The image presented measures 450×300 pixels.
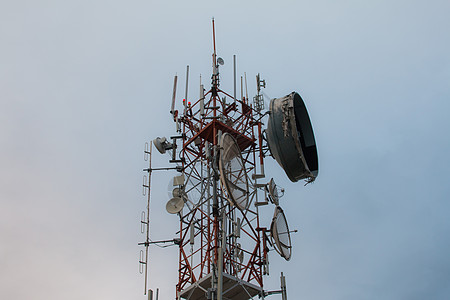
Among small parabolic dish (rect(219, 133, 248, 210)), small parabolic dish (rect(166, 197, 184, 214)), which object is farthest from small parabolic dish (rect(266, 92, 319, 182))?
small parabolic dish (rect(166, 197, 184, 214))

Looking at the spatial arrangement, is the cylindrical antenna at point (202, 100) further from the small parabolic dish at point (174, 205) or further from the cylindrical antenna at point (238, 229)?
the cylindrical antenna at point (238, 229)

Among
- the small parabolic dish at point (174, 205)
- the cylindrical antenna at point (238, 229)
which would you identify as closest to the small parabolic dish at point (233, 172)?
the cylindrical antenna at point (238, 229)

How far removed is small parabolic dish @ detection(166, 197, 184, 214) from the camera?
→ 3155 centimetres

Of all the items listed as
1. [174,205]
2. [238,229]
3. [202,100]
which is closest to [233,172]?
[238,229]

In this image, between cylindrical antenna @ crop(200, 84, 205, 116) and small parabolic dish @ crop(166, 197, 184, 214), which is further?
cylindrical antenna @ crop(200, 84, 205, 116)

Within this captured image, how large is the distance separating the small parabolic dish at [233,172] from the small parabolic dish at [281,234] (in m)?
2.47

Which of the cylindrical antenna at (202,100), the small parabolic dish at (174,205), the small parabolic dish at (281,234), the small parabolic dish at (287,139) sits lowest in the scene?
the small parabolic dish at (281,234)

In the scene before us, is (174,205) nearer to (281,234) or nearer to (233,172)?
(233,172)

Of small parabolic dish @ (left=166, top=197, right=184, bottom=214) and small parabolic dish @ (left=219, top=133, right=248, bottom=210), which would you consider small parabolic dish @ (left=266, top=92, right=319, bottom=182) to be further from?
small parabolic dish @ (left=166, top=197, right=184, bottom=214)

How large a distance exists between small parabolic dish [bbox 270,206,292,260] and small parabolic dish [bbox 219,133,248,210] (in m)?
2.47

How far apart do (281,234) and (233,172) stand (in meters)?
3.98

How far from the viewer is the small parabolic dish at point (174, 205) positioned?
31547 mm

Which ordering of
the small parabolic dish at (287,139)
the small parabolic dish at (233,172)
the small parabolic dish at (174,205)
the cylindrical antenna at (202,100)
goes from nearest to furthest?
the small parabolic dish at (233,172) < the small parabolic dish at (287,139) < the small parabolic dish at (174,205) < the cylindrical antenna at (202,100)

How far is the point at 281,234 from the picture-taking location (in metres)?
31.6
